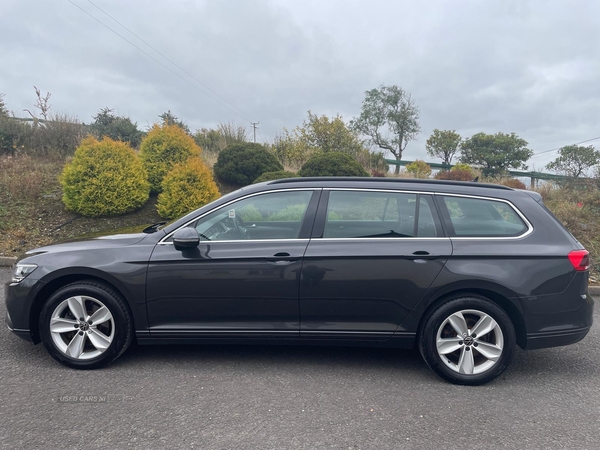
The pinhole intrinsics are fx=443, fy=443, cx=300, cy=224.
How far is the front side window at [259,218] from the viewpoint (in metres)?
3.77

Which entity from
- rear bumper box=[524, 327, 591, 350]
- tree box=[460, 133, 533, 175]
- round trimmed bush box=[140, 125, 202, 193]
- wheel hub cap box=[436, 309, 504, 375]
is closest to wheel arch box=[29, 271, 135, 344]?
wheel hub cap box=[436, 309, 504, 375]

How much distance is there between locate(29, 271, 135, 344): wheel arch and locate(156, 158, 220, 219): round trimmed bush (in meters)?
5.52

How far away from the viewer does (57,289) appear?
374 centimetres

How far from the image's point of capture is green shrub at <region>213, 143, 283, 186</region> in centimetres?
1215

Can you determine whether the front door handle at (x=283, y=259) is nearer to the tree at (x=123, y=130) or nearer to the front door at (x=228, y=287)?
the front door at (x=228, y=287)

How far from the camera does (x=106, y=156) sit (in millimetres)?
9391

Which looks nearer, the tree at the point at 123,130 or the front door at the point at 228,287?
the front door at the point at 228,287

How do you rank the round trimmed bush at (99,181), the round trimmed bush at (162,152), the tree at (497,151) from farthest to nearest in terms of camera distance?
the tree at (497,151) < the round trimmed bush at (162,152) < the round trimmed bush at (99,181)

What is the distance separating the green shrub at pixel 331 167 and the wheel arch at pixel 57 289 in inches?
310

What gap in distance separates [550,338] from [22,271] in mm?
4375

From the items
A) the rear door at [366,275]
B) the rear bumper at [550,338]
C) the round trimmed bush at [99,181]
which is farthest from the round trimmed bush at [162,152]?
the rear bumper at [550,338]

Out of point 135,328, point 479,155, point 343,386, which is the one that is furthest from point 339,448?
point 479,155

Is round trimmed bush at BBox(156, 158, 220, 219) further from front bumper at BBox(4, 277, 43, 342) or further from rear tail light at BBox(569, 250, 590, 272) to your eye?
rear tail light at BBox(569, 250, 590, 272)

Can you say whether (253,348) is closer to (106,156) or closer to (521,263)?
(521,263)
